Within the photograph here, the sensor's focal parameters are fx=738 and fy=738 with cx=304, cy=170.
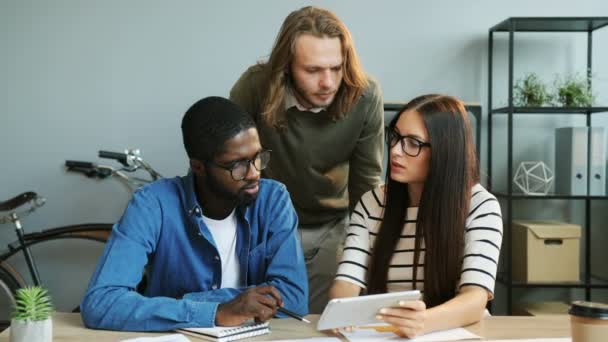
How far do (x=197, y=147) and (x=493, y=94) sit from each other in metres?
2.19

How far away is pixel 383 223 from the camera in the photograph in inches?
72.2

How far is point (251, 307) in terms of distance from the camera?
1450 mm

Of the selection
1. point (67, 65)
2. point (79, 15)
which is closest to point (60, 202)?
point (67, 65)

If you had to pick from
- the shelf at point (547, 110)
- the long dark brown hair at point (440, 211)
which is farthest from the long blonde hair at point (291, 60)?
the shelf at point (547, 110)

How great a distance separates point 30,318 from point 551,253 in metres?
2.54

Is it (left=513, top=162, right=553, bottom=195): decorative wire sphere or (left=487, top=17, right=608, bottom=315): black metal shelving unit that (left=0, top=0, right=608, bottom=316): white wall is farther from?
(left=513, top=162, right=553, bottom=195): decorative wire sphere

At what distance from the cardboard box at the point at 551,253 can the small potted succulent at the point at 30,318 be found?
8.00 feet

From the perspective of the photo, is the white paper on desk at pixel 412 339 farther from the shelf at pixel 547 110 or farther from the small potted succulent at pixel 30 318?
the shelf at pixel 547 110

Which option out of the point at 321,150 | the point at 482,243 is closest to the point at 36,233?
the point at 321,150

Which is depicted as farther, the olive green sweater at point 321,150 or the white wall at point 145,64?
the white wall at point 145,64

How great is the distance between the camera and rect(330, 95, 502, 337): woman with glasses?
1.73 metres

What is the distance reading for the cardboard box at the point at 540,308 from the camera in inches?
129

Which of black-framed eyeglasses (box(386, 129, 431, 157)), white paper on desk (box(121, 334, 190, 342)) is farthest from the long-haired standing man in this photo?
white paper on desk (box(121, 334, 190, 342))

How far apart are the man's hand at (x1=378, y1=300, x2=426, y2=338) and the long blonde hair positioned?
940 millimetres
